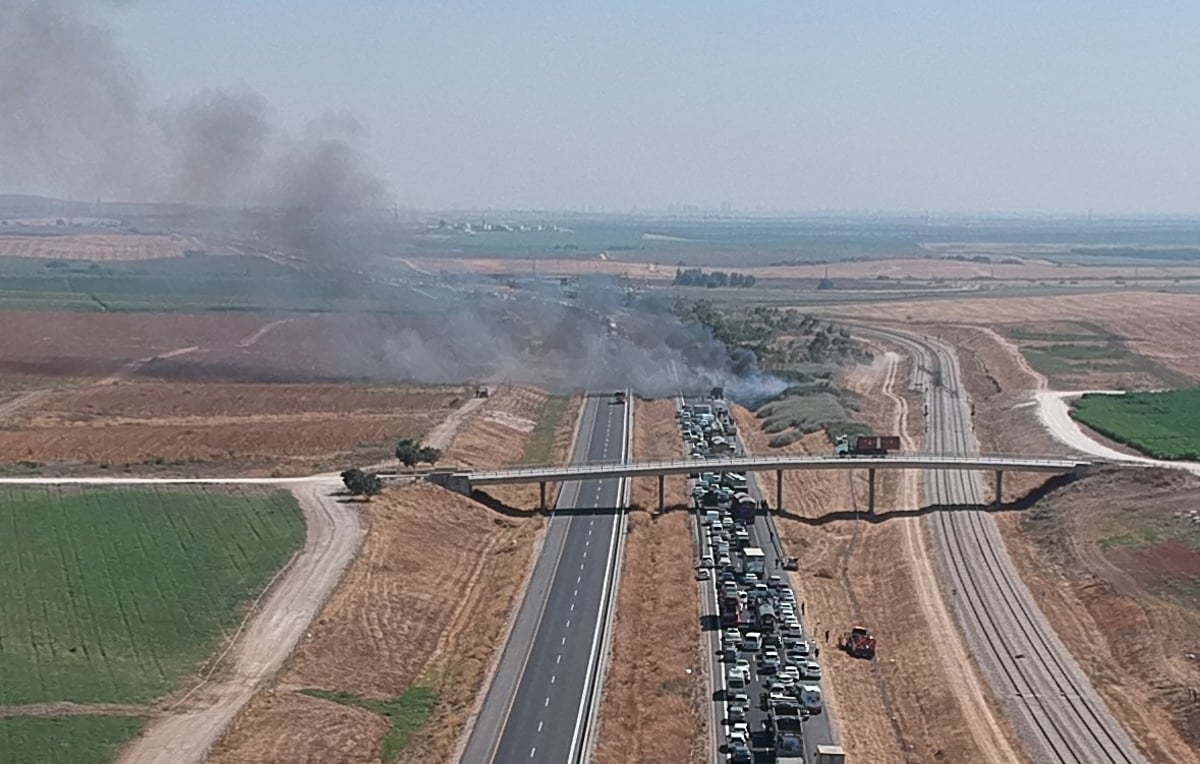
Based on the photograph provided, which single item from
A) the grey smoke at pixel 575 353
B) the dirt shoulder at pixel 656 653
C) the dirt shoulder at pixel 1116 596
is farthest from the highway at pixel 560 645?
the grey smoke at pixel 575 353

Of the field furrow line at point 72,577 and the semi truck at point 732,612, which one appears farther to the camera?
the semi truck at point 732,612

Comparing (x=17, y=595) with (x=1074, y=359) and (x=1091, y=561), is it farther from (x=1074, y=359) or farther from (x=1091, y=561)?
(x=1074, y=359)

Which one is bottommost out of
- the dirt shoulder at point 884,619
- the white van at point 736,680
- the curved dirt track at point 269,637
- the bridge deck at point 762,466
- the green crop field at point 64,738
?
the dirt shoulder at point 884,619

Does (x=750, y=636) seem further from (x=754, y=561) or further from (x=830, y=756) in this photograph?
(x=830, y=756)

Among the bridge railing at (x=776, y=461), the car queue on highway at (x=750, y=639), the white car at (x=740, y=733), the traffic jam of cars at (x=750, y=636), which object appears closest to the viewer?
the white car at (x=740, y=733)

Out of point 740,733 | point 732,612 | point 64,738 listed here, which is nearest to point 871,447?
point 732,612

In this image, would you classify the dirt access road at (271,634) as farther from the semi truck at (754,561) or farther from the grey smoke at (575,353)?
the grey smoke at (575,353)

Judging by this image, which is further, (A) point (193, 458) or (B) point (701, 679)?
(A) point (193, 458)

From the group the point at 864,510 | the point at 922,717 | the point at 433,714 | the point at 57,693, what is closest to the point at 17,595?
the point at 57,693
